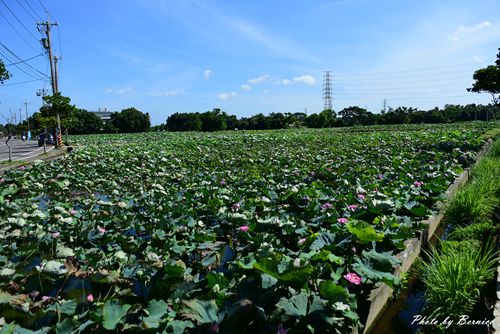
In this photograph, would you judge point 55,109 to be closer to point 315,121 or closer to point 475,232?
point 475,232

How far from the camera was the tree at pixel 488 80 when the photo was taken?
2002 cm

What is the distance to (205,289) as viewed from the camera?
2.52 m

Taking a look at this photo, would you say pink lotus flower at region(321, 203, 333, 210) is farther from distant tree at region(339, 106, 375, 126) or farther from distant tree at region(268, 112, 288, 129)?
distant tree at region(339, 106, 375, 126)

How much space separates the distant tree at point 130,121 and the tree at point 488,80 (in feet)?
170

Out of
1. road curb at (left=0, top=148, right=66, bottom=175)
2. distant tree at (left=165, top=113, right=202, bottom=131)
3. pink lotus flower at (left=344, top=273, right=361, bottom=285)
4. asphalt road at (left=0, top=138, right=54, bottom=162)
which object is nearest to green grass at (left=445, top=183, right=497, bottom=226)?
pink lotus flower at (left=344, top=273, right=361, bottom=285)

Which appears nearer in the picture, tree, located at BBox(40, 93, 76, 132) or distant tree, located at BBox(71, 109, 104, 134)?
tree, located at BBox(40, 93, 76, 132)

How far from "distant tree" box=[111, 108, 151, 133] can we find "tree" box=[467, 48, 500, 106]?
2035 inches

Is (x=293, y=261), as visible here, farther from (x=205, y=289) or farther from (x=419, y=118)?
(x=419, y=118)

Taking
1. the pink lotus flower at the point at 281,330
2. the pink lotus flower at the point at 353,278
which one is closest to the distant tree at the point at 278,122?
the pink lotus flower at the point at 353,278

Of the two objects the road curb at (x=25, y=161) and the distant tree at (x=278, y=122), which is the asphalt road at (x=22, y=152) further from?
the distant tree at (x=278, y=122)

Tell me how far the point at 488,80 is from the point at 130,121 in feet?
174

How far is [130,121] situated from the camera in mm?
62500

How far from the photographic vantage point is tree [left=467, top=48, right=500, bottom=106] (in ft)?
65.7

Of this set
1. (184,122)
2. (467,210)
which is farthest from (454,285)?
(184,122)
